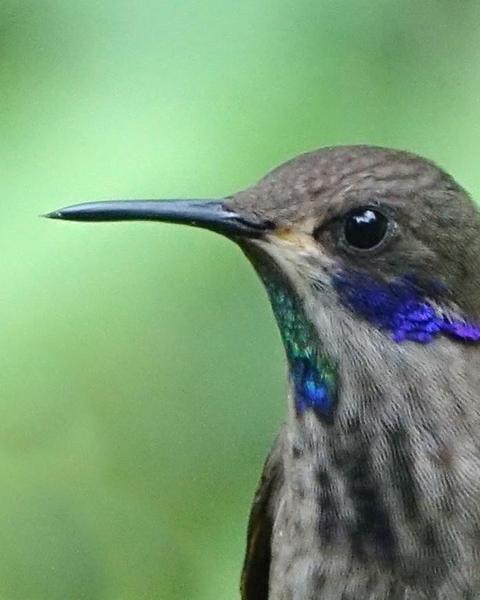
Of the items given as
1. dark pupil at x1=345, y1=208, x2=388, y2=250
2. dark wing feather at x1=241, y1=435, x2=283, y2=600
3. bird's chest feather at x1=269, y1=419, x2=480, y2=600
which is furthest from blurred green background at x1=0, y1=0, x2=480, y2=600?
dark pupil at x1=345, y1=208, x2=388, y2=250

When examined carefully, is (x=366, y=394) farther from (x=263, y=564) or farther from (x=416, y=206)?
(x=263, y=564)

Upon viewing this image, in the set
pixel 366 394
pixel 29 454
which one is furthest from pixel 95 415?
pixel 366 394

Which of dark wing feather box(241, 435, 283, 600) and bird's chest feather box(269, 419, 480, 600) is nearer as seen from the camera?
bird's chest feather box(269, 419, 480, 600)

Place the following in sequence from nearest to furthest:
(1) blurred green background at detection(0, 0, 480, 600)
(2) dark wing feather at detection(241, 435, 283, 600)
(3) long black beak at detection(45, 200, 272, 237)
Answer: (3) long black beak at detection(45, 200, 272, 237) → (1) blurred green background at detection(0, 0, 480, 600) → (2) dark wing feather at detection(241, 435, 283, 600)

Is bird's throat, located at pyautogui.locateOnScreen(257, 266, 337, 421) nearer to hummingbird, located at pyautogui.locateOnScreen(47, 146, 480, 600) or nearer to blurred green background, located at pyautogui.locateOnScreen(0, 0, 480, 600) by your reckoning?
hummingbird, located at pyautogui.locateOnScreen(47, 146, 480, 600)

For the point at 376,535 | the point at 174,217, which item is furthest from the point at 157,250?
the point at 376,535

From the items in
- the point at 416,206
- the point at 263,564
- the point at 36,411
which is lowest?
the point at 263,564

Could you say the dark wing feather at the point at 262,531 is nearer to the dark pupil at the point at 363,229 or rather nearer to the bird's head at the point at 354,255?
the bird's head at the point at 354,255
